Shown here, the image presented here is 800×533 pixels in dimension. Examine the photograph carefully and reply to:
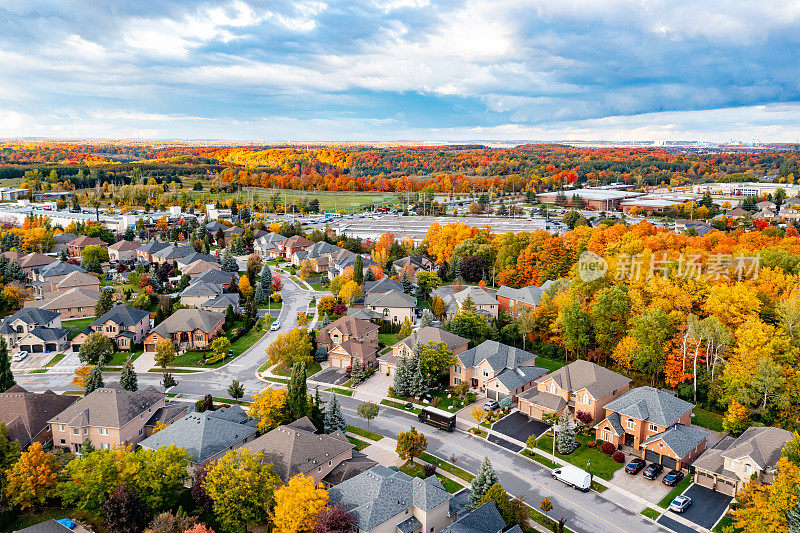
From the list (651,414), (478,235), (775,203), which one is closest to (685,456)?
(651,414)

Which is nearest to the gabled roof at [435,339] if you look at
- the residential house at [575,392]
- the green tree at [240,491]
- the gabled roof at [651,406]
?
the residential house at [575,392]

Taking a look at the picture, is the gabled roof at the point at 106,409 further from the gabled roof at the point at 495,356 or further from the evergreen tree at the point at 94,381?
the gabled roof at the point at 495,356

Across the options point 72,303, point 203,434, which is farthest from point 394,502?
point 72,303

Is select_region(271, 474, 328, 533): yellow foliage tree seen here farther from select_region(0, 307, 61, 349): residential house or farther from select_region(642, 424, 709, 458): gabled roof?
select_region(0, 307, 61, 349): residential house

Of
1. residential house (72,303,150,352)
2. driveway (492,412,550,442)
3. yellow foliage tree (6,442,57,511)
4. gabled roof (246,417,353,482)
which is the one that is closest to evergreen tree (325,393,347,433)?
gabled roof (246,417,353,482)

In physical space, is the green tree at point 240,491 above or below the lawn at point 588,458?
above

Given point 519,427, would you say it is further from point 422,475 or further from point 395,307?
point 395,307
